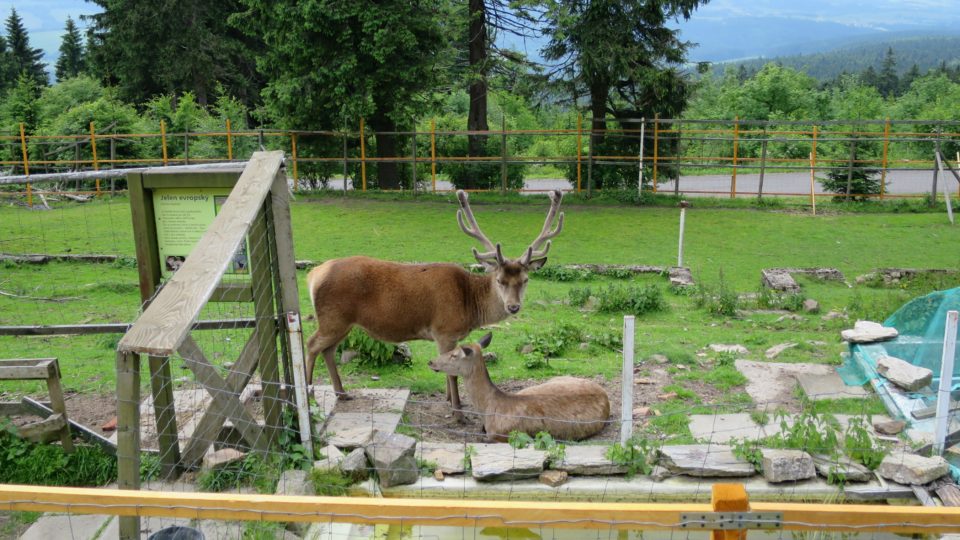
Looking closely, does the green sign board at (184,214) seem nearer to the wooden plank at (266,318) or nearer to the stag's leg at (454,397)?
the wooden plank at (266,318)

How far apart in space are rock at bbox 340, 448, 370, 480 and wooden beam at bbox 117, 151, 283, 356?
5.73 ft

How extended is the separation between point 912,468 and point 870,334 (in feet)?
10.1

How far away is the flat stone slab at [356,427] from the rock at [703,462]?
6.64 ft

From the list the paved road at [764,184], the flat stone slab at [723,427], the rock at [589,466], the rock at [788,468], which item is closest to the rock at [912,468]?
the rock at [788,468]

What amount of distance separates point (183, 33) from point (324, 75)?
16019mm

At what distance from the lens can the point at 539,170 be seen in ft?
107

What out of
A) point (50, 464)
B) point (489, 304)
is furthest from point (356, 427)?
point (489, 304)

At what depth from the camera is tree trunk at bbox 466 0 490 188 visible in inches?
925

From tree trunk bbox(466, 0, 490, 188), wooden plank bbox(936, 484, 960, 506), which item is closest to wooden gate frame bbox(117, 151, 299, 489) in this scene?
wooden plank bbox(936, 484, 960, 506)

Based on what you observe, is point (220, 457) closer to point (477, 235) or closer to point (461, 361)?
point (461, 361)

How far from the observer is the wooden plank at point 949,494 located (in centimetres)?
539

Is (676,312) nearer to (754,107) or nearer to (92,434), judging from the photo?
(92,434)

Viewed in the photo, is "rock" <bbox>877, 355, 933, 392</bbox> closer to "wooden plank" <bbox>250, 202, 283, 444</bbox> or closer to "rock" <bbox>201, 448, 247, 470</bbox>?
"wooden plank" <bbox>250, 202, 283, 444</bbox>

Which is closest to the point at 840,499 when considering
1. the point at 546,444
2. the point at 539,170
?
the point at 546,444
